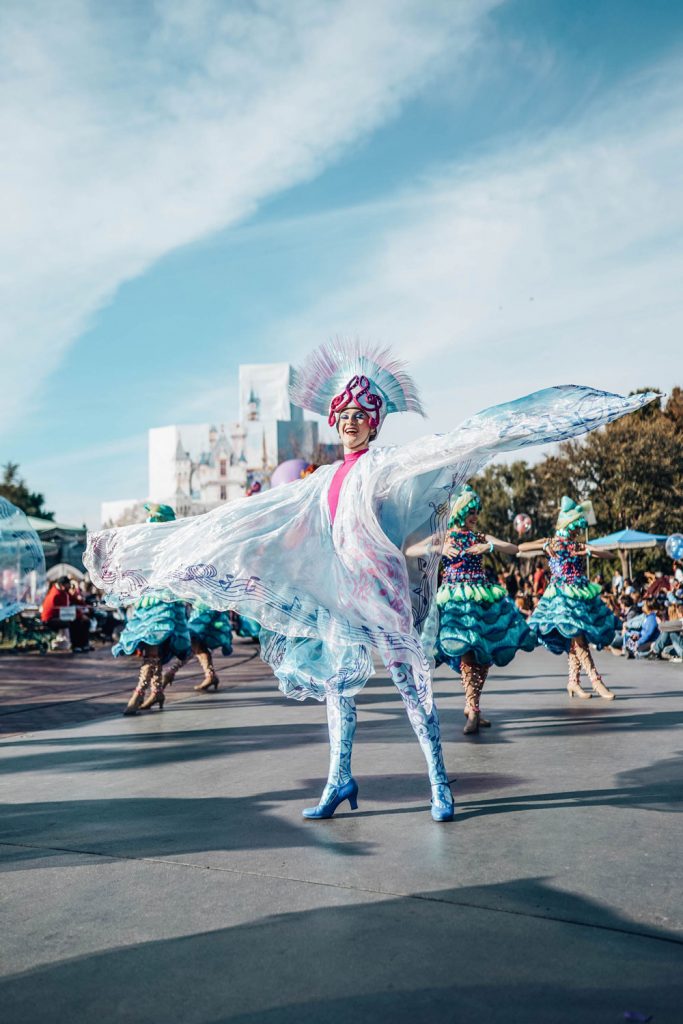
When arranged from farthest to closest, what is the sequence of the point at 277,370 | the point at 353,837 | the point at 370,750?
the point at 277,370, the point at 370,750, the point at 353,837

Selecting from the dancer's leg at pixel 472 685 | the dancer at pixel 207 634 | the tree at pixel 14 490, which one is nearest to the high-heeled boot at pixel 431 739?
the dancer's leg at pixel 472 685

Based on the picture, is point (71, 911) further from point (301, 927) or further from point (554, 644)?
point (554, 644)

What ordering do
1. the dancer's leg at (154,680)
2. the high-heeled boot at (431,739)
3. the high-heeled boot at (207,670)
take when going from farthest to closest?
1. the high-heeled boot at (207,670)
2. the dancer's leg at (154,680)
3. the high-heeled boot at (431,739)

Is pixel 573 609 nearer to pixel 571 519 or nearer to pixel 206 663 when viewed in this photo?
pixel 571 519

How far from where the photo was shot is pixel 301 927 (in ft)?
9.70

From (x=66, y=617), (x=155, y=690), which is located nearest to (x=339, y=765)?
(x=155, y=690)

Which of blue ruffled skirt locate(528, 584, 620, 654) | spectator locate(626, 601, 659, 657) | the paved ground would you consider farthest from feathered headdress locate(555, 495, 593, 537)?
spectator locate(626, 601, 659, 657)

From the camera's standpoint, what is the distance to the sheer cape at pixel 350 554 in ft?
13.3

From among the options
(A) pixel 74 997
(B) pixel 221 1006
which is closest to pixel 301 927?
(B) pixel 221 1006

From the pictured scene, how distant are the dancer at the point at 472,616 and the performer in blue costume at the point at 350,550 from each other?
7.52 ft

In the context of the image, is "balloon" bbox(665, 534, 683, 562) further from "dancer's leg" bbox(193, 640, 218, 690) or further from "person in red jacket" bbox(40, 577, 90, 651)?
"person in red jacket" bbox(40, 577, 90, 651)

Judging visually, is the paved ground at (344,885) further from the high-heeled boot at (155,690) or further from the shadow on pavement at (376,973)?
the high-heeled boot at (155,690)

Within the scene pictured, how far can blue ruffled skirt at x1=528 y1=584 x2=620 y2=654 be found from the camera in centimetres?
871

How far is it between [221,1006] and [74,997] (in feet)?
1.38
